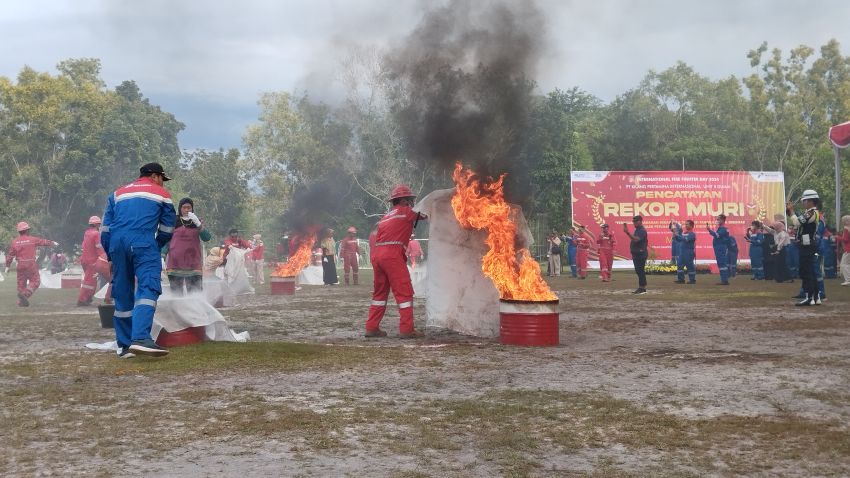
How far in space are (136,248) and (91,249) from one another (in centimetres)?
977

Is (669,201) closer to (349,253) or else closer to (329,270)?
(349,253)

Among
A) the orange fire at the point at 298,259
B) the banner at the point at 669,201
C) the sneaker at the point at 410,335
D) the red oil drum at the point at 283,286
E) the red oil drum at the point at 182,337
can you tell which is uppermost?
the banner at the point at 669,201

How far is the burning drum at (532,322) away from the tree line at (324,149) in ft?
96.1

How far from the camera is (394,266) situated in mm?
10156

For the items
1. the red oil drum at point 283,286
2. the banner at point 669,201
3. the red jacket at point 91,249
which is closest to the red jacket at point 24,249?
the red jacket at point 91,249

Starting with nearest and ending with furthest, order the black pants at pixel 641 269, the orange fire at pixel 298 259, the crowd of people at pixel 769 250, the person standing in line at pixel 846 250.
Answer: the crowd of people at pixel 769 250 < the black pants at pixel 641 269 < the person standing in line at pixel 846 250 < the orange fire at pixel 298 259

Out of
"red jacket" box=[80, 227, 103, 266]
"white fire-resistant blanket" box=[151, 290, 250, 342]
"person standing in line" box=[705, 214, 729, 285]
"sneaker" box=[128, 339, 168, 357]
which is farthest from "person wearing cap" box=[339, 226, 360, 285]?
"sneaker" box=[128, 339, 168, 357]

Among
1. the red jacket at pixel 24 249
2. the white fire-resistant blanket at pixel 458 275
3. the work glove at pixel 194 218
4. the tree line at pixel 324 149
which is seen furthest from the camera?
the tree line at pixel 324 149

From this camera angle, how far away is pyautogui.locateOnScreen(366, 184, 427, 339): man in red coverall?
33.3 ft

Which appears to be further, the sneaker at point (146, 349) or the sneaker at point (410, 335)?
the sneaker at point (410, 335)

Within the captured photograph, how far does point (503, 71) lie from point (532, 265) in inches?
150

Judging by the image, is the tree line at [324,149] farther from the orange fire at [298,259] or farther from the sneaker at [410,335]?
the sneaker at [410,335]

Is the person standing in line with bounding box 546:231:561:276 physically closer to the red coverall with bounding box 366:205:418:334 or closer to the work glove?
the red coverall with bounding box 366:205:418:334

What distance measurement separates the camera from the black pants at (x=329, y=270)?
25.6 metres
